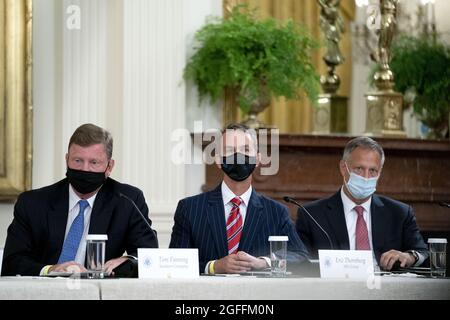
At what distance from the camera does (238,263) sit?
4484 mm

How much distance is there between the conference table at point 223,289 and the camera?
362 centimetres

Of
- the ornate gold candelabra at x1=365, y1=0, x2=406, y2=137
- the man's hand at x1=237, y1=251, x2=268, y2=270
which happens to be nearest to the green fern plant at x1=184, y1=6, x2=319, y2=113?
the ornate gold candelabra at x1=365, y1=0, x2=406, y2=137

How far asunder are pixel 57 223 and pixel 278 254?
0.89 meters

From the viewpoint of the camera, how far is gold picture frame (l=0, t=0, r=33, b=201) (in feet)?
20.4

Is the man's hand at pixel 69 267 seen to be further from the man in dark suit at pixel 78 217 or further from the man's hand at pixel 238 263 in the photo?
the man's hand at pixel 238 263

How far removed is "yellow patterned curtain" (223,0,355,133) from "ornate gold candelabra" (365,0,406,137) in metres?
1.30

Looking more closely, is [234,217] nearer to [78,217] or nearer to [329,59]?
[78,217]

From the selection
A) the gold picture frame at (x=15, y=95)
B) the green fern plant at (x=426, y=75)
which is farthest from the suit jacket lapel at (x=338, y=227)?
the green fern plant at (x=426, y=75)

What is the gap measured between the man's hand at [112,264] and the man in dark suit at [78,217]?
0.25 m

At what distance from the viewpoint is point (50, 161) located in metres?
6.46

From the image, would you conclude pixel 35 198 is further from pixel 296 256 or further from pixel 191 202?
pixel 296 256

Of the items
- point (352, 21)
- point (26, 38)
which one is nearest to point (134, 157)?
point (26, 38)

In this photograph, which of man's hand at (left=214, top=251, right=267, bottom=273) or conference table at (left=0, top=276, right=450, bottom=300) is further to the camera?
man's hand at (left=214, top=251, right=267, bottom=273)

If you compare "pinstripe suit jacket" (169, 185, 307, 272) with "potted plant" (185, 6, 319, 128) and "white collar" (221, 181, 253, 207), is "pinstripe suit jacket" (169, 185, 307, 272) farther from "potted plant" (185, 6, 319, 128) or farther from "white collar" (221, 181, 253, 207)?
"potted plant" (185, 6, 319, 128)
